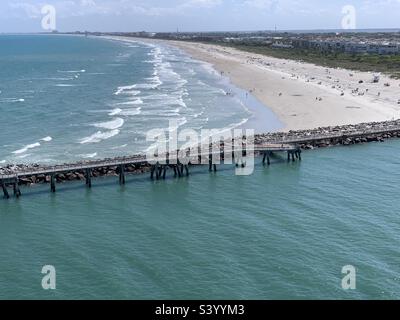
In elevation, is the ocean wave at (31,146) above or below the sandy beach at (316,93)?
below

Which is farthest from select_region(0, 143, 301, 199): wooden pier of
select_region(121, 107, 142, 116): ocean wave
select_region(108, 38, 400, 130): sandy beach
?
select_region(121, 107, 142, 116): ocean wave

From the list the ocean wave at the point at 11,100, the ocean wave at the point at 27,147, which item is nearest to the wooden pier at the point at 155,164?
the ocean wave at the point at 27,147

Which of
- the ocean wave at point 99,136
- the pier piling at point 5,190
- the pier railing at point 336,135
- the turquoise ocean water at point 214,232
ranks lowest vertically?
the turquoise ocean water at point 214,232

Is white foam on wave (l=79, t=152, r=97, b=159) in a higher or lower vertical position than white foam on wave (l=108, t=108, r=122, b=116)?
lower
